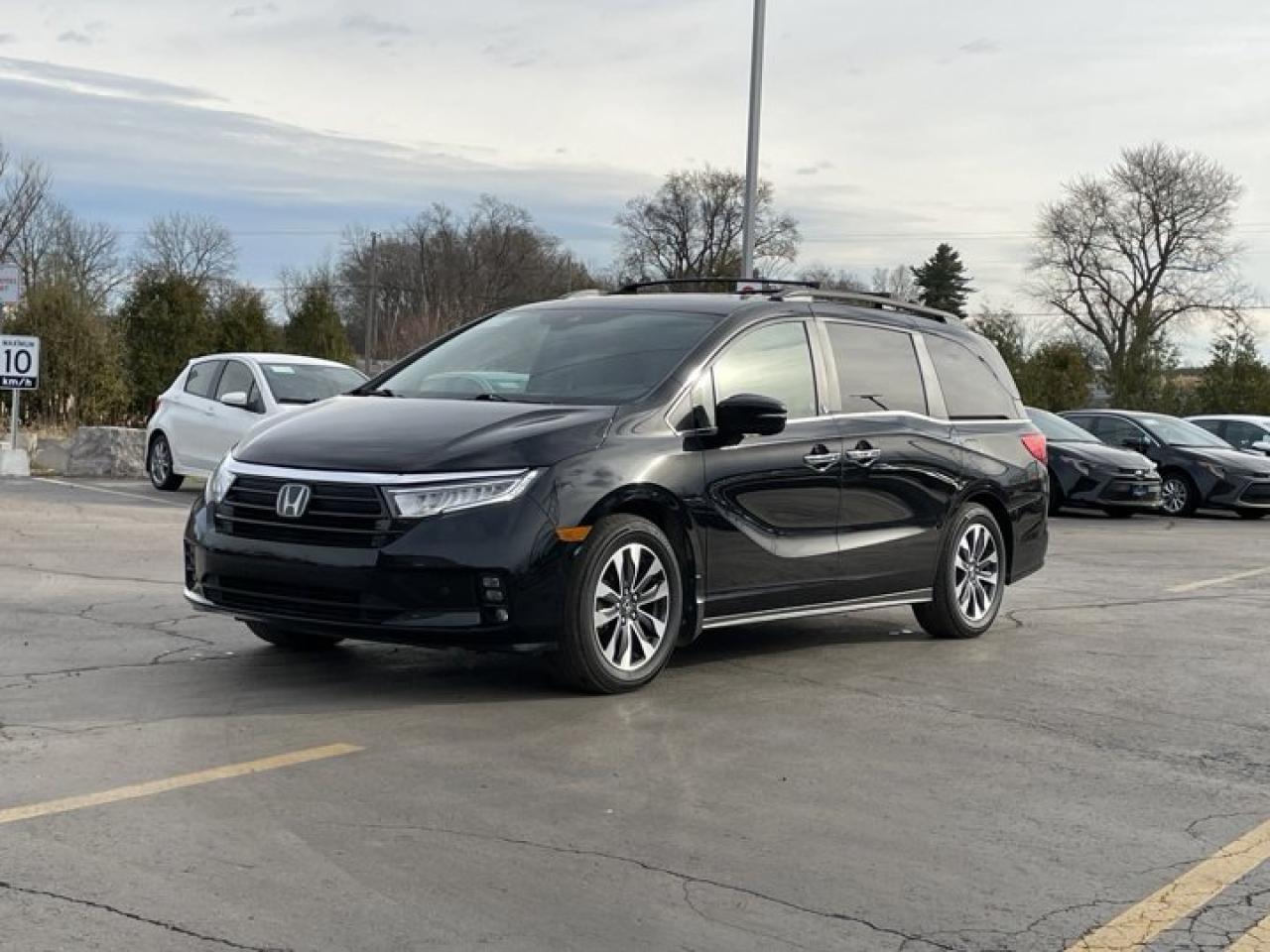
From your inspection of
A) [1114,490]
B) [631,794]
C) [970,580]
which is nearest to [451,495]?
[631,794]

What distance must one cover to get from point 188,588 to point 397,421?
1.19 meters

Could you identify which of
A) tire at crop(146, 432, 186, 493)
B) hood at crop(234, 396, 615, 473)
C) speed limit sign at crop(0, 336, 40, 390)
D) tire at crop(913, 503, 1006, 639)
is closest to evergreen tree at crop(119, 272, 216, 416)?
speed limit sign at crop(0, 336, 40, 390)

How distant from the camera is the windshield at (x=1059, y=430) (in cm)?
2198

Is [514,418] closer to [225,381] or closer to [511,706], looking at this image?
[511,706]

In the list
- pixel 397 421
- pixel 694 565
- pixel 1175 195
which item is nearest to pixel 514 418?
pixel 397 421

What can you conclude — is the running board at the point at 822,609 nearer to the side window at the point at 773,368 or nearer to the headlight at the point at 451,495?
the side window at the point at 773,368

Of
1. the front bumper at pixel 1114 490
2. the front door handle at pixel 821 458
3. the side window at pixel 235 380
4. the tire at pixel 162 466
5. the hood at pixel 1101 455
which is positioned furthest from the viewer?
the hood at pixel 1101 455

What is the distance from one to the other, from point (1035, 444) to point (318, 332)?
3484cm

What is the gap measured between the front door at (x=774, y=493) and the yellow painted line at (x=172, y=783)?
84.8 inches

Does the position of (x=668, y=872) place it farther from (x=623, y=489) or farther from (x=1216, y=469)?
(x=1216, y=469)

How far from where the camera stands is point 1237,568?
13727 mm

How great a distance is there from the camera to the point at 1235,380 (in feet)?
139

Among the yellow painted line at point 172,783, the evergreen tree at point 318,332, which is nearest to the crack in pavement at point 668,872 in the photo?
the yellow painted line at point 172,783

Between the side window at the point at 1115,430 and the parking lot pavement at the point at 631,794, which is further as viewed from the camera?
the side window at the point at 1115,430
